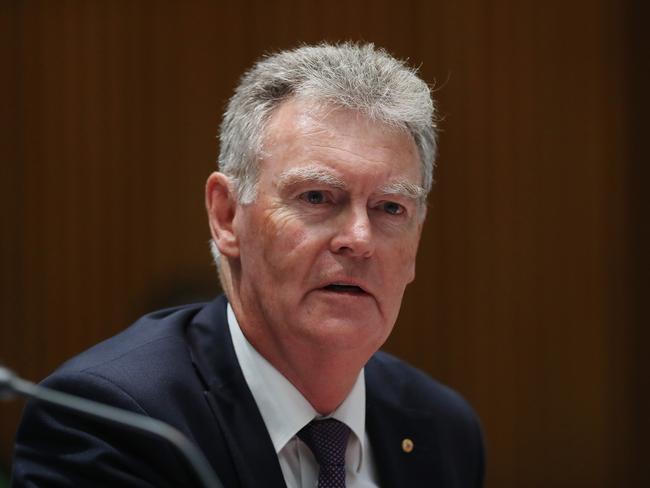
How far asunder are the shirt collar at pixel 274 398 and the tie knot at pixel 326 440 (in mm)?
25

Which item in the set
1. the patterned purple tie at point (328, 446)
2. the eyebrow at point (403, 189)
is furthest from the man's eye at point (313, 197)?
the patterned purple tie at point (328, 446)

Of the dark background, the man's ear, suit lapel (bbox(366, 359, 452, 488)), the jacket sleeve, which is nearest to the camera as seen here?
the jacket sleeve

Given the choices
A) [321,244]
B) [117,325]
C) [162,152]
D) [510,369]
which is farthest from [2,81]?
[321,244]

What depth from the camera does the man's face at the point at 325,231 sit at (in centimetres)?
238

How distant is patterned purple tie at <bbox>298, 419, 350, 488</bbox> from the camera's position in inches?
96.7

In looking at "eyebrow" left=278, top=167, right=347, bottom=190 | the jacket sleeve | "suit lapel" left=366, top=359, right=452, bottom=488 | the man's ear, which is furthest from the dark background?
the jacket sleeve

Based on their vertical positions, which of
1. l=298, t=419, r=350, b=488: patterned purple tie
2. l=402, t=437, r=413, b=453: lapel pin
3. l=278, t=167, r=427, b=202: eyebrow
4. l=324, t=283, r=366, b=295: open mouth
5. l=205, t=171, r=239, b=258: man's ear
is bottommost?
l=402, t=437, r=413, b=453: lapel pin

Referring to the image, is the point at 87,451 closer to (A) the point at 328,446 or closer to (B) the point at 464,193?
(A) the point at 328,446

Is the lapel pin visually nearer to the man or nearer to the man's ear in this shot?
the man

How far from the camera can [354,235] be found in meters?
2.37

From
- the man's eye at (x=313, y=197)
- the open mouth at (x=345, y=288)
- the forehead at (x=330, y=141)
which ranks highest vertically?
the forehead at (x=330, y=141)

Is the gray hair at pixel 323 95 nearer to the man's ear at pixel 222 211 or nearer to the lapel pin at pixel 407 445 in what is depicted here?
the man's ear at pixel 222 211

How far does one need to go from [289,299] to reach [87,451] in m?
0.54

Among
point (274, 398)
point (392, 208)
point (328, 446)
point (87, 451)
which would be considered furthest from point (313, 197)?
point (87, 451)
